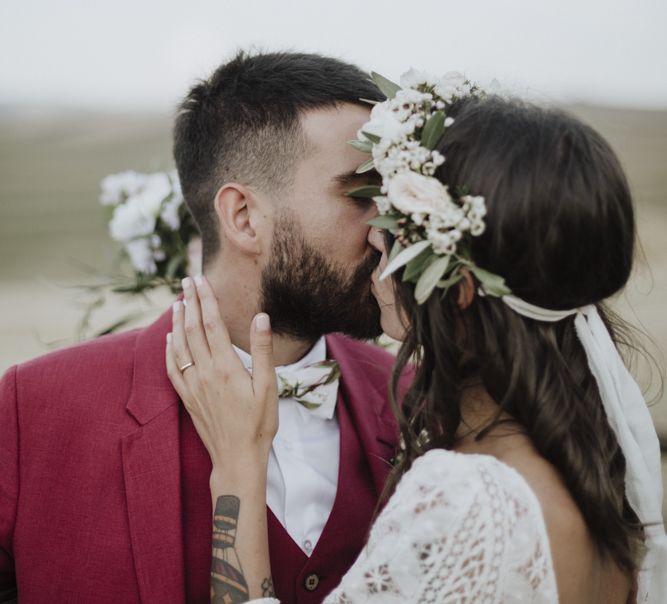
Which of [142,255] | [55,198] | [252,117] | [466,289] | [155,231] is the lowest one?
[55,198]

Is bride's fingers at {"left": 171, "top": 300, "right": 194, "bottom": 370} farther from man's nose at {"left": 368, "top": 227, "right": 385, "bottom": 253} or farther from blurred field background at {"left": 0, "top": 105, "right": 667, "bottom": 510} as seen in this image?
blurred field background at {"left": 0, "top": 105, "right": 667, "bottom": 510}

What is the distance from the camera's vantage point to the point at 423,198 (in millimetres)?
1869

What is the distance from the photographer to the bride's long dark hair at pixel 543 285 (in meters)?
1.77

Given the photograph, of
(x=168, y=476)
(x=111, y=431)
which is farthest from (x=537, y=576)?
(x=111, y=431)

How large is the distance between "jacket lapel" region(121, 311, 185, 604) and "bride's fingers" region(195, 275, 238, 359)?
202 mm

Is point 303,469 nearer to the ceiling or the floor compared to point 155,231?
nearer to the floor

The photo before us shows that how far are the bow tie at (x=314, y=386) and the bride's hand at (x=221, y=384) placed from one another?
0.97 feet

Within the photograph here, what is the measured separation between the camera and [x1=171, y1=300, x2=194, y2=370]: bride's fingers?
2438 mm

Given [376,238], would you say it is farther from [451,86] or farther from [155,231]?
[155,231]

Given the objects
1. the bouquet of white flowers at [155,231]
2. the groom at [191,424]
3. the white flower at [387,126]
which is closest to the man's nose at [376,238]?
the groom at [191,424]

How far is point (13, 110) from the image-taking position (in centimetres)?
1145

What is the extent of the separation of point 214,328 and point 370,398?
2.58ft

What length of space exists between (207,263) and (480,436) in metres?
1.36

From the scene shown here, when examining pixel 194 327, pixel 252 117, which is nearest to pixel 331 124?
pixel 252 117
